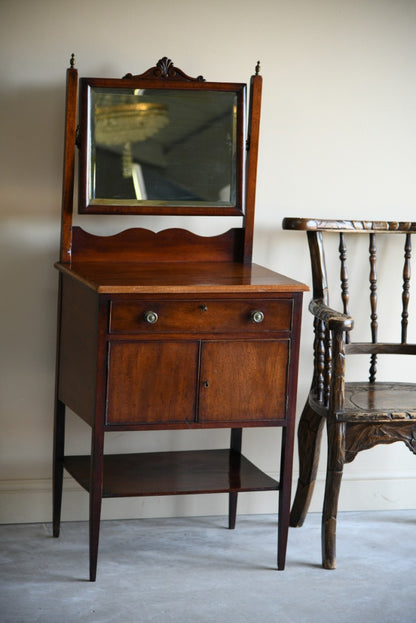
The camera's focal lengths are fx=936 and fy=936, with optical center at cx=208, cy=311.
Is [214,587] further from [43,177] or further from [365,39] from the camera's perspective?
[365,39]

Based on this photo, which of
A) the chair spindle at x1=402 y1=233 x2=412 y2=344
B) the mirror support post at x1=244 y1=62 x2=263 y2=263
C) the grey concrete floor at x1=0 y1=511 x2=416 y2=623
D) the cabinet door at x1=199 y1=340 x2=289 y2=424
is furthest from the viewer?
the chair spindle at x1=402 y1=233 x2=412 y2=344

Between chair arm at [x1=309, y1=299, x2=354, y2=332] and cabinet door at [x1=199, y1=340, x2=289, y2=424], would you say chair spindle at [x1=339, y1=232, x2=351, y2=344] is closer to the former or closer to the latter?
chair arm at [x1=309, y1=299, x2=354, y2=332]

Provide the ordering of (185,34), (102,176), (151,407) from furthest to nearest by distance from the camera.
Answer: (185,34)
(102,176)
(151,407)

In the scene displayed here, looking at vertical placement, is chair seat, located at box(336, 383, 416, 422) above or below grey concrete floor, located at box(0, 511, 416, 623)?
above

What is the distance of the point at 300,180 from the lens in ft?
11.1

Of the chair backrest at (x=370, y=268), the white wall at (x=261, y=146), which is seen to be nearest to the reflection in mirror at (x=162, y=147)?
the white wall at (x=261, y=146)

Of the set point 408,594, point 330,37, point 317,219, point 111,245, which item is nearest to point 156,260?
point 111,245

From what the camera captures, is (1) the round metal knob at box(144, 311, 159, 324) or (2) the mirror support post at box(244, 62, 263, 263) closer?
(1) the round metal knob at box(144, 311, 159, 324)

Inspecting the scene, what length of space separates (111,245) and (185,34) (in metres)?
0.78

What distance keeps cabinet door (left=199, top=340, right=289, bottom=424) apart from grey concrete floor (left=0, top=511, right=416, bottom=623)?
0.52 meters

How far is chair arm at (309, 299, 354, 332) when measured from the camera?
2.84 m

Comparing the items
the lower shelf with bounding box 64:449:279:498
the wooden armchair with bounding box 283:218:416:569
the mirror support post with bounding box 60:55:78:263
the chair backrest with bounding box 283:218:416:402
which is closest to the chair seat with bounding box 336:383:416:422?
the wooden armchair with bounding box 283:218:416:569

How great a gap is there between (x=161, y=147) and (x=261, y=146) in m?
0.46

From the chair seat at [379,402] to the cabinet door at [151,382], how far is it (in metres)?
0.51
